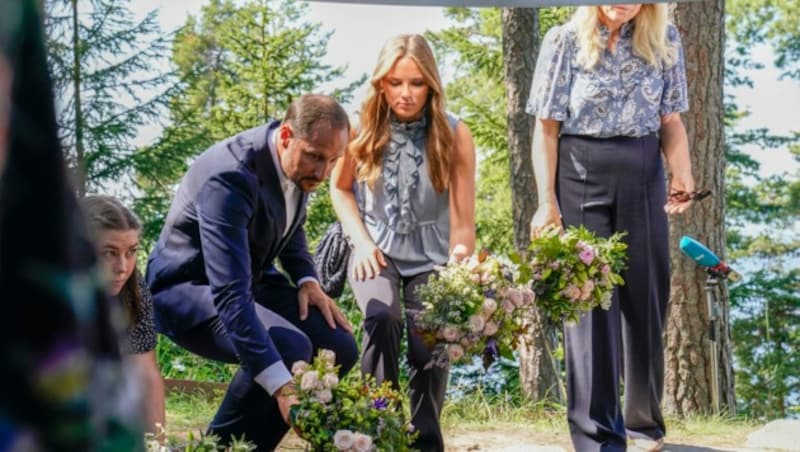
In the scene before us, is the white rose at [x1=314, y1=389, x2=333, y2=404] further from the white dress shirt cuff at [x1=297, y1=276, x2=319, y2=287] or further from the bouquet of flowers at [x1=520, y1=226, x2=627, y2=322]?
the bouquet of flowers at [x1=520, y1=226, x2=627, y2=322]

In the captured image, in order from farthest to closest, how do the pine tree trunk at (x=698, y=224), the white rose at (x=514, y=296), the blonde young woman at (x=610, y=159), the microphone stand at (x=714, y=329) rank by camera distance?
the pine tree trunk at (x=698, y=224), the microphone stand at (x=714, y=329), the blonde young woman at (x=610, y=159), the white rose at (x=514, y=296)

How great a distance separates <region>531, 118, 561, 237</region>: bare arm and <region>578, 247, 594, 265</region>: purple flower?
26 cm

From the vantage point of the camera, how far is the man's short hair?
3.69m

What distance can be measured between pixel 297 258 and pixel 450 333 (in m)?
0.61

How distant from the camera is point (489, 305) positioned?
13.3ft

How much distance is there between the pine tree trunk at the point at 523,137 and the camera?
924cm

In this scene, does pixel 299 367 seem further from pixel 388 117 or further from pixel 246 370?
pixel 388 117

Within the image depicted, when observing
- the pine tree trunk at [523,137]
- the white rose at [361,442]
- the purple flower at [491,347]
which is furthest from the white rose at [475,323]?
the pine tree trunk at [523,137]

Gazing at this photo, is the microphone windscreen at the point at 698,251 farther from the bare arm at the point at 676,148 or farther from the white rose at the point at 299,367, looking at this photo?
the white rose at the point at 299,367

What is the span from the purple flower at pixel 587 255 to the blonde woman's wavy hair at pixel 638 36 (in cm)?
66

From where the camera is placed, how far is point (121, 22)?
1579 cm

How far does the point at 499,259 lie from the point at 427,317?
35 centimetres

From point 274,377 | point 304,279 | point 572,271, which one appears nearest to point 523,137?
point 572,271

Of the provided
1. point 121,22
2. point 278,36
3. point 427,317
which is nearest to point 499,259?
point 427,317
